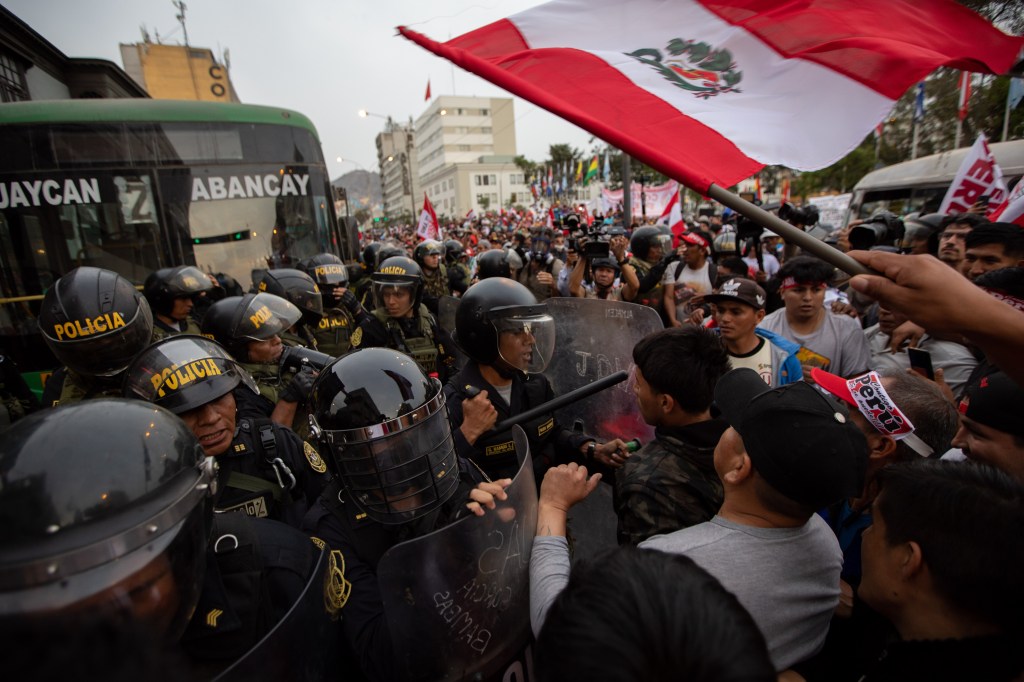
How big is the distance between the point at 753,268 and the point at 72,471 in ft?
23.0

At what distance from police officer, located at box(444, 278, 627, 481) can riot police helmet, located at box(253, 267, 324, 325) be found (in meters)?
2.47

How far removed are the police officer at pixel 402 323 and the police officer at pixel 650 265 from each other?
220 centimetres

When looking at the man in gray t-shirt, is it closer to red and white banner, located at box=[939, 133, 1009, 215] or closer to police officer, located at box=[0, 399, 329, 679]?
red and white banner, located at box=[939, 133, 1009, 215]

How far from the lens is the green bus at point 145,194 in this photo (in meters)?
5.08

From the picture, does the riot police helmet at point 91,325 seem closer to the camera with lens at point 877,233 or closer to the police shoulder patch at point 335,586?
the police shoulder patch at point 335,586

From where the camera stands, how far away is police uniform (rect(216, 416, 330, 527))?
6.80 ft

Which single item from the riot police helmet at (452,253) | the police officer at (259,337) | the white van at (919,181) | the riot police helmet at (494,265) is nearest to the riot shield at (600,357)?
the police officer at (259,337)

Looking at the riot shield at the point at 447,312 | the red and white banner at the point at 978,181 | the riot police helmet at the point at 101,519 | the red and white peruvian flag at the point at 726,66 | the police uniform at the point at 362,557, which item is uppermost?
the red and white peruvian flag at the point at 726,66

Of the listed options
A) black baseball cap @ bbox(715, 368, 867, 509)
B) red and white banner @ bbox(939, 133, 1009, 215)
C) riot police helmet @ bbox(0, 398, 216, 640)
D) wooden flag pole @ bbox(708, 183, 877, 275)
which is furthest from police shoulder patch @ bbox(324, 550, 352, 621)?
red and white banner @ bbox(939, 133, 1009, 215)

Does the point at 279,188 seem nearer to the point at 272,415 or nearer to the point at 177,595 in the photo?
the point at 272,415

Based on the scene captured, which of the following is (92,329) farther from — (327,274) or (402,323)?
(327,274)

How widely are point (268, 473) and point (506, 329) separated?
1280 millimetres

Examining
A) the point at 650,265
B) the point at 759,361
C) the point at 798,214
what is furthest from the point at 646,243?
the point at 759,361

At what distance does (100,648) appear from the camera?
86cm
